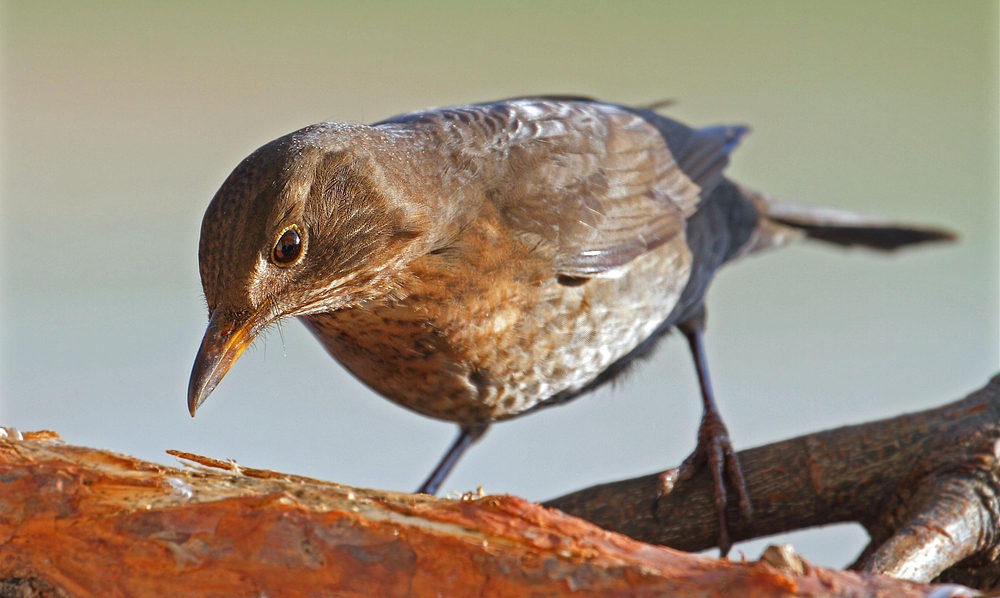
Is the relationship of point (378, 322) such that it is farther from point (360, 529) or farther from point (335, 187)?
point (360, 529)

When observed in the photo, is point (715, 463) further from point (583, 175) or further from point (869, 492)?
point (583, 175)

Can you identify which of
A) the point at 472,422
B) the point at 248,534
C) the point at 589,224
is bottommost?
the point at 248,534

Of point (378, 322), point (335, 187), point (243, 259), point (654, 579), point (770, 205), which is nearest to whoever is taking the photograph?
point (654, 579)

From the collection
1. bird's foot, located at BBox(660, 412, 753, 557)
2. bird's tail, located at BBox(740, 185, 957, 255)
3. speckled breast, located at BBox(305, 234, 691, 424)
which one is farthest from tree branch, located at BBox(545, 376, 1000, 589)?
bird's tail, located at BBox(740, 185, 957, 255)

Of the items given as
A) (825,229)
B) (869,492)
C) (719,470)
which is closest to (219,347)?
(719,470)

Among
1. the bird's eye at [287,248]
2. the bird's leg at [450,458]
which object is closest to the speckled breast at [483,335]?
the bird's eye at [287,248]

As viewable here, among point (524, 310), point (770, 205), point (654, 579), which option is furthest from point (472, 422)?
point (770, 205)

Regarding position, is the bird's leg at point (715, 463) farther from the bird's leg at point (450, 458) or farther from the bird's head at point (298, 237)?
the bird's head at point (298, 237)
